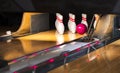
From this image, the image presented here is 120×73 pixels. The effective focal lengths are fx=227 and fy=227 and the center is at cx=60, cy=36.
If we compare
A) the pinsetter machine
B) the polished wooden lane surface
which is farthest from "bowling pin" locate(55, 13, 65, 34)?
the polished wooden lane surface

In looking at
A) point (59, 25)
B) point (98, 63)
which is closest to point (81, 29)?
point (59, 25)

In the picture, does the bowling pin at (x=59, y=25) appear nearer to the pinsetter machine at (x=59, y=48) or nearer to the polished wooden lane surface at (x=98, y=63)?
the pinsetter machine at (x=59, y=48)

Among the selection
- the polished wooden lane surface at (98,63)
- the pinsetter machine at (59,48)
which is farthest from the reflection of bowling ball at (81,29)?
the polished wooden lane surface at (98,63)

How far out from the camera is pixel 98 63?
139 centimetres

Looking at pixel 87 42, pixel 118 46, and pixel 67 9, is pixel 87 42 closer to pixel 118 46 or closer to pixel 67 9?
pixel 118 46

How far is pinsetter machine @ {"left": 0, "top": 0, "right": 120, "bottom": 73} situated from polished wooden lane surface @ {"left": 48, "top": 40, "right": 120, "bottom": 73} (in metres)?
0.03

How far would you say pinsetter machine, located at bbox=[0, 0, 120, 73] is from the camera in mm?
970

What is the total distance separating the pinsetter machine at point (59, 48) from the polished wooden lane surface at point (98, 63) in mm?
27

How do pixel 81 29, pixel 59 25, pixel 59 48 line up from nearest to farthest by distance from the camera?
pixel 59 48
pixel 81 29
pixel 59 25

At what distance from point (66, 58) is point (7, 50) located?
0.33 metres

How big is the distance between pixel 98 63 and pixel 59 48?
27cm

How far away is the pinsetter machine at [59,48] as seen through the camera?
97cm

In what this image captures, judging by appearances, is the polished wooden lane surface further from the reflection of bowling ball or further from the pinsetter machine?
the reflection of bowling ball

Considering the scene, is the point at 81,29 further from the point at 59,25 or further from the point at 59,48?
the point at 59,48
